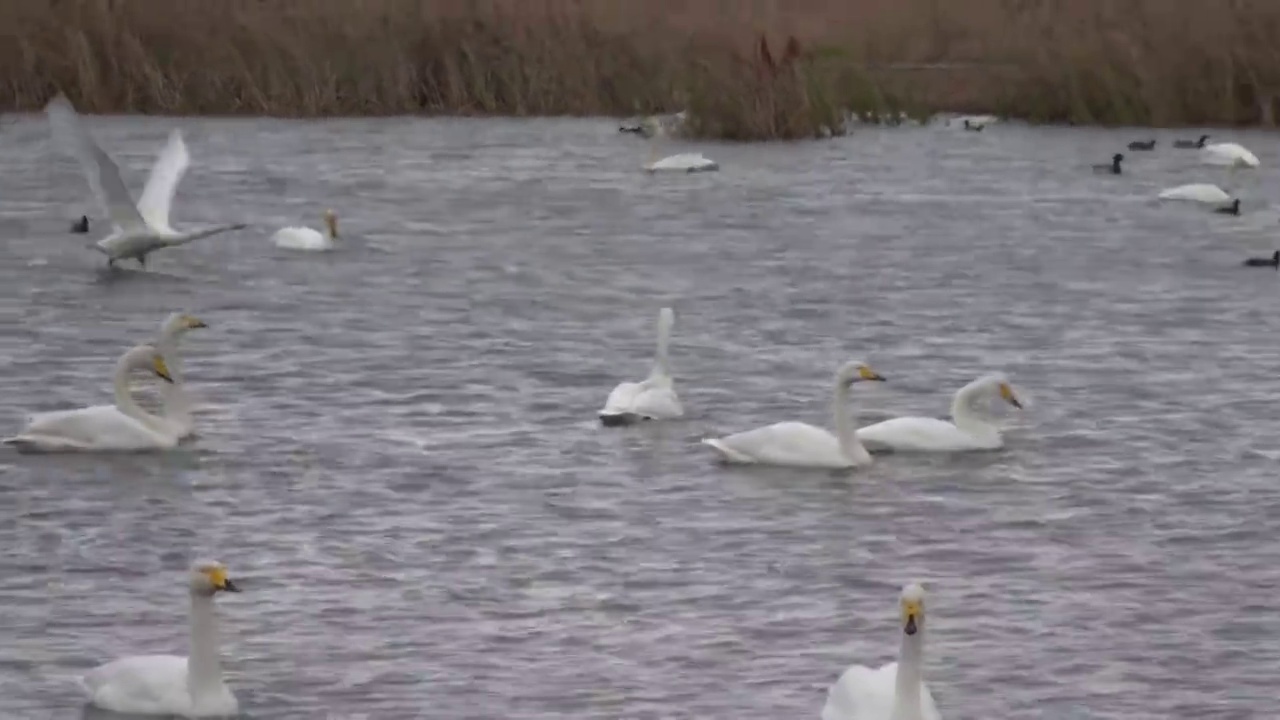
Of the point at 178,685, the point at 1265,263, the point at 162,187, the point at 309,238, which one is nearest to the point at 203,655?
the point at 178,685

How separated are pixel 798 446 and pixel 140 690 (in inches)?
183

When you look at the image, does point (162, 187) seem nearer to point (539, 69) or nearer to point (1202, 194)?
point (1202, 194)

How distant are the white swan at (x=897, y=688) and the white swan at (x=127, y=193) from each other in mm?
10685

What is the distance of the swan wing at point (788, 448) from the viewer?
1205 centimetres

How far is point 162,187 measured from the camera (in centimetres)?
1927

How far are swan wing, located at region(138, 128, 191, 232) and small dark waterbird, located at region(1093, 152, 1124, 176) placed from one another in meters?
12.3

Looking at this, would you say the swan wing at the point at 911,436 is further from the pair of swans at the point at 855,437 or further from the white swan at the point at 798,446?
the white swan at the point at 798,446

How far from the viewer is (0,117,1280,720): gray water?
8688mm

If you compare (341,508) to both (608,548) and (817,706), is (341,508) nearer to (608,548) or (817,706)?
(608,548)

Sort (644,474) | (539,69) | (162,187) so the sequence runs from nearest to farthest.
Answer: (644,474) → (162,187) → (539,69)

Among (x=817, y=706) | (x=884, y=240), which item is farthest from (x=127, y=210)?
(x=817, y=706)

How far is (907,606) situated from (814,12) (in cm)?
3524

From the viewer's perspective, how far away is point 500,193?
87.8 ft

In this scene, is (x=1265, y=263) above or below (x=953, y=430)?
below
